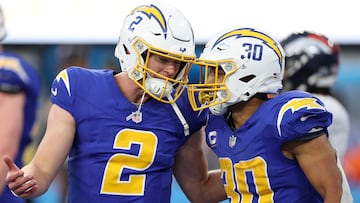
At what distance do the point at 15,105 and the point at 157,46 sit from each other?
2.80 ft

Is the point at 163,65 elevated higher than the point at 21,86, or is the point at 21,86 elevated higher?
the point at 163,65

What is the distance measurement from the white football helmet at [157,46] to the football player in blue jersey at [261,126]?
0.21 ft

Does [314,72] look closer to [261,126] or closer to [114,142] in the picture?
[261,126]

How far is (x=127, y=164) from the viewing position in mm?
3182

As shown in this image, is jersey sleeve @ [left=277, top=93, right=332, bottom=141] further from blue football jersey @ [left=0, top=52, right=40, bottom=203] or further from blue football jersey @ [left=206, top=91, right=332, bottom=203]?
blue football jersey @ [left=0, top=52, right=40, bottom=203]

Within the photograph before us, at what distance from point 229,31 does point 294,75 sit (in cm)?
88

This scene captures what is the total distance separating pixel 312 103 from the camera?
3064mm

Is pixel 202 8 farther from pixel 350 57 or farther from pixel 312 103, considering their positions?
pixel 312 103

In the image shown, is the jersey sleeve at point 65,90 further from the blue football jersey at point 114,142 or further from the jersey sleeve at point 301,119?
the jersey sleeve at point 301,119

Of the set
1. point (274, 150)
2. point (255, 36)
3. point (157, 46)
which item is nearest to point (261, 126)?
point (274, 150)

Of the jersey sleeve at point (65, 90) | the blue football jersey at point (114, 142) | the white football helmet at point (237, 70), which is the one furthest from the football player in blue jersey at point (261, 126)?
the jersey sleeve at point (65, 90)

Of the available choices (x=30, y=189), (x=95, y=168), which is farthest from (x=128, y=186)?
(x=30, y=189)

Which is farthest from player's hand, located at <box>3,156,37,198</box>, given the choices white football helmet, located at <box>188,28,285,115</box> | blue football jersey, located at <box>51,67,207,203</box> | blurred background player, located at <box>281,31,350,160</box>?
blurred background player, located at <box>281,31,350,160</box>

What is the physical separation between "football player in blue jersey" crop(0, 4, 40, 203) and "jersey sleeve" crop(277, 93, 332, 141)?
3.77 ft
